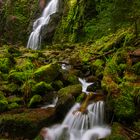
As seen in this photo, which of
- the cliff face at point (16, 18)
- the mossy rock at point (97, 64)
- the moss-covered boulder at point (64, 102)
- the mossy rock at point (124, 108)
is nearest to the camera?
the mossy rock at point (124, 108)

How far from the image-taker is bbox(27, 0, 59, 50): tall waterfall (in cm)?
2414

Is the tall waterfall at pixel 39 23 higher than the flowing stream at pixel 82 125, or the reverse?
the tall waterfall at pixel 39 23

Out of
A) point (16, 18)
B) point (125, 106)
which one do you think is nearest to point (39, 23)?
point (16, 18)

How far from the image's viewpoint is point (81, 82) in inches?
473

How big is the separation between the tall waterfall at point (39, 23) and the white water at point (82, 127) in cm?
1463

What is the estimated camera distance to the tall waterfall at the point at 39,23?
79.2 ft

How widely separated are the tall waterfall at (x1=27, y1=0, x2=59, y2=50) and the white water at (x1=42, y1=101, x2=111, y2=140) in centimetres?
1463

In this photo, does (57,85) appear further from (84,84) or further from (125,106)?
(125,106)

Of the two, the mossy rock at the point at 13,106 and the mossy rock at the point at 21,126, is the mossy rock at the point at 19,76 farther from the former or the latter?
the mossy rock at the point at 21,126

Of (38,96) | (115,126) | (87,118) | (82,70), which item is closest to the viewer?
(115,126)

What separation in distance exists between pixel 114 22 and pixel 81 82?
5.65 metres

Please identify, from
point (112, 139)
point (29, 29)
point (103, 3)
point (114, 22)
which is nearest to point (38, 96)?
point (112, 139)

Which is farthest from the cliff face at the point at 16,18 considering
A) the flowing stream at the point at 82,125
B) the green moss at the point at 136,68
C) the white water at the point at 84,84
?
the flowing stream at the point at 82,125

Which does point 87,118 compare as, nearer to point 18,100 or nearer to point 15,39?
point 18,100
